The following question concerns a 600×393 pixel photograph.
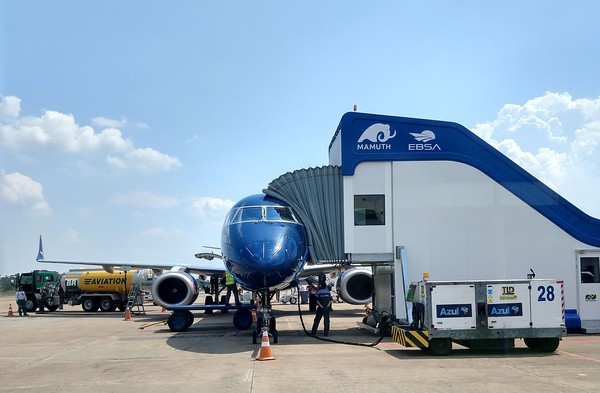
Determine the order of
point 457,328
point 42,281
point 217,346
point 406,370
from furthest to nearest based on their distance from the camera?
point 42,281 → point 217,346 → point 457,328 → point 406,370

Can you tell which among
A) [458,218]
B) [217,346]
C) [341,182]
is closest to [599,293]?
[458,218]

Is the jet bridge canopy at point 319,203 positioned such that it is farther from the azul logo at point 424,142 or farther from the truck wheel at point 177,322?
the truck wheel at point 177,322

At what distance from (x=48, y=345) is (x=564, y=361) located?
1194cm

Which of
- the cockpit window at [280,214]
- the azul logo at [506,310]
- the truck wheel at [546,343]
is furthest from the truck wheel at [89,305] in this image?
the truck wheel at [546,343]

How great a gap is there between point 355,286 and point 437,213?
646cm

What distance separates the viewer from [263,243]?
11.8 metres

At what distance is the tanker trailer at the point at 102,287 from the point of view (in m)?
→ 31.5

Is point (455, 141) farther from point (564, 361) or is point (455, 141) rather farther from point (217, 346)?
point (217, 346)

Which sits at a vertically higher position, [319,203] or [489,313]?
[319,203]

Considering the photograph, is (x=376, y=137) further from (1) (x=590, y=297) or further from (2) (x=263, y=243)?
(1) (x=590, y=297)

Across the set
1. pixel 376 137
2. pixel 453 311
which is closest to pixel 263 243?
pixel 453 311

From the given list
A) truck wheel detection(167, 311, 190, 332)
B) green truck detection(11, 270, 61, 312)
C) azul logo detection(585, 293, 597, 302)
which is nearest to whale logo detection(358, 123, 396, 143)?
azul logo detection(585, 293, 597, 302)

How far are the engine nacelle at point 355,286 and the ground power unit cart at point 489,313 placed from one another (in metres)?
8.69

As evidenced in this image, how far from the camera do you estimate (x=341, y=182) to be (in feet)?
46.6
